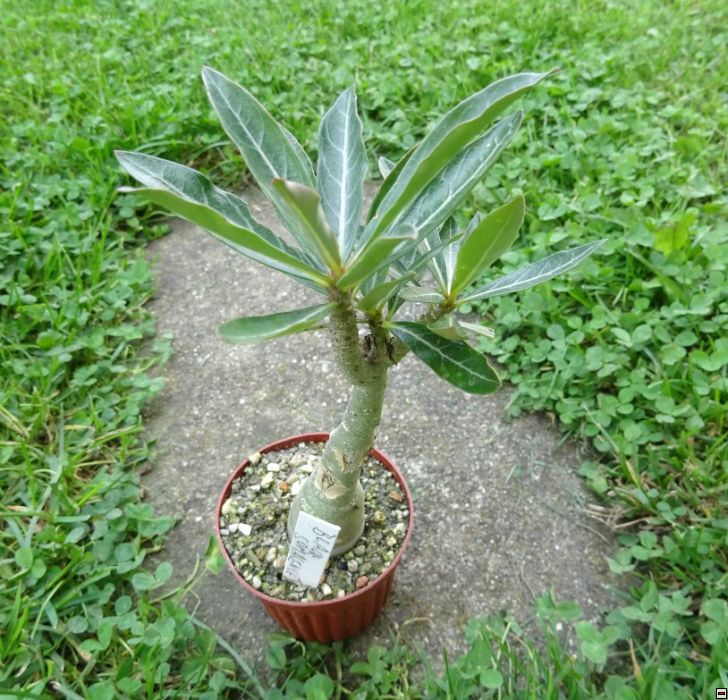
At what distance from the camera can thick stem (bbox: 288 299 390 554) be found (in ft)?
3.09

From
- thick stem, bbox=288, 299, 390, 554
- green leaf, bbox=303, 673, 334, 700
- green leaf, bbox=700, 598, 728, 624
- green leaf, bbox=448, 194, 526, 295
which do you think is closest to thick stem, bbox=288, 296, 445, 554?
thick stem, bbox=288, 299, 390, 554

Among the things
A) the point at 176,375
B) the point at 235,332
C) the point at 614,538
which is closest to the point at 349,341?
the point at 235,332

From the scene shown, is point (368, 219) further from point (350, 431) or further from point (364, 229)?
point (350, 431)

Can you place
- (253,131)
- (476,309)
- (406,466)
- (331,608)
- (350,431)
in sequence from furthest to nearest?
(476,309) < (406,466) < (331,608) < (350,431) < (253,131)

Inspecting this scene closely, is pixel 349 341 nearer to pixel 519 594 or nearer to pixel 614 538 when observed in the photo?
pixel 519 594

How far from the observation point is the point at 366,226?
34.1 inches

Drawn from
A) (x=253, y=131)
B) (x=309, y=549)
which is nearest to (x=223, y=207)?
(x=253, y=131)

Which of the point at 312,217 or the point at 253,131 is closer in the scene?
the point at 312,217

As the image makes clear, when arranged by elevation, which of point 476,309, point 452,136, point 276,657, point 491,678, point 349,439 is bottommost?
point 276,657

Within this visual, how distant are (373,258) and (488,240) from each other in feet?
0.49

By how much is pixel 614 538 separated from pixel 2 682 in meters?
1.28

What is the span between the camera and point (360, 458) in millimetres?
1144

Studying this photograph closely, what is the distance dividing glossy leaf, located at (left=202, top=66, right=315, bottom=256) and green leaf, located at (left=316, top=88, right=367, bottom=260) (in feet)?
0.21

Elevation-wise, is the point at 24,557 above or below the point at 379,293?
below
